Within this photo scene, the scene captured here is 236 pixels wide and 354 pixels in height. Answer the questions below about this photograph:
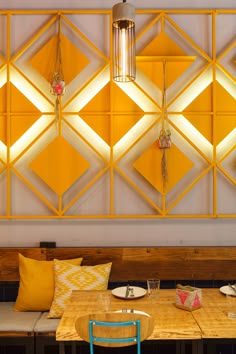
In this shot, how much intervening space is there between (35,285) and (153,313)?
1.23m

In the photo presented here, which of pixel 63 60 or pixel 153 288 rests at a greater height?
pixel 63 60

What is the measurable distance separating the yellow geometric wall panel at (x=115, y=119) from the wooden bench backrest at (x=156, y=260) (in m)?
0.28

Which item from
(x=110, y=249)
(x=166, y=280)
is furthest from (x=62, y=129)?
(x=166, y=280)

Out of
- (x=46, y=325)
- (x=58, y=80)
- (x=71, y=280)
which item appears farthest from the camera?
(x=58, y=80)

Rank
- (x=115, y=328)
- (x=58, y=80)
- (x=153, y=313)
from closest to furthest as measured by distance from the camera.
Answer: (x=115, y=328) → (x=153, y=313) → (x=58, y=80)

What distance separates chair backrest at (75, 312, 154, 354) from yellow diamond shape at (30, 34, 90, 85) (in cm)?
215

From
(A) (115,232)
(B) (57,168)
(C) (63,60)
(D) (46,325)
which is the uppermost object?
(C) (63,60)

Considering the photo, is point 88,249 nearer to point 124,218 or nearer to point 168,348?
point 124,218

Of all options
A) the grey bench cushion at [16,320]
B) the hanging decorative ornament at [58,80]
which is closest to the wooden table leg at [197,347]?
the grey bench cushion at [16,320]

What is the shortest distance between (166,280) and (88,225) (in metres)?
0.77

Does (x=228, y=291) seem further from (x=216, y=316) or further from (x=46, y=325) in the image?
(x=46, y=325)

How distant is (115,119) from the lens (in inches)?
136

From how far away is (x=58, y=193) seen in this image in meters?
3.44

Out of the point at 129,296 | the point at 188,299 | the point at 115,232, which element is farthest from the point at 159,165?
the point at 188,299
